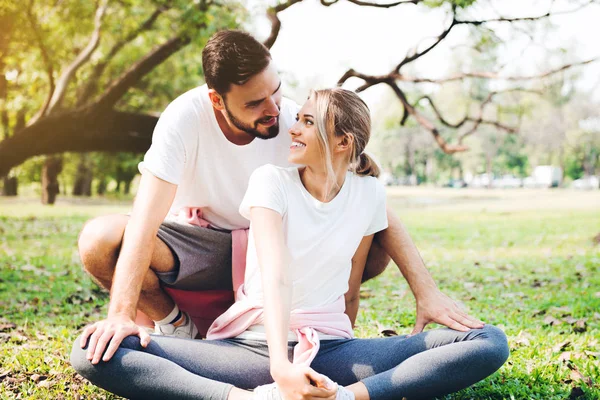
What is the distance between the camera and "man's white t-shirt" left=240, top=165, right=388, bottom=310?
2762 millimetres

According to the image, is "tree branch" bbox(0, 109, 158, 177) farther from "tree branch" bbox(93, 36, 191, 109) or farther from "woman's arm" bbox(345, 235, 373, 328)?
"woman's arm" bbox(345, 235, 373, 328)

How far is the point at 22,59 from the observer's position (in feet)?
52.3

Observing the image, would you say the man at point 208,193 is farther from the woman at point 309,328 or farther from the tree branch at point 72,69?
the tree branch at point 72,69

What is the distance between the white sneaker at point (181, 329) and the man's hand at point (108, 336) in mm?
776

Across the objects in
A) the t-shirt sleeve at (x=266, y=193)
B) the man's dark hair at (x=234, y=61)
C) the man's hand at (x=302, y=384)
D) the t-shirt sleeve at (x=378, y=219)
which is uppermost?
the man's dark hair at (x=234, y=61)

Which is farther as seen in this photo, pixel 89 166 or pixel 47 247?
pixel 89 166

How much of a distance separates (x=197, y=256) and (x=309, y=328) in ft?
2.85

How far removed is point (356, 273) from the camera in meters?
3.18

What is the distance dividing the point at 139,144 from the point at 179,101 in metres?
8.65

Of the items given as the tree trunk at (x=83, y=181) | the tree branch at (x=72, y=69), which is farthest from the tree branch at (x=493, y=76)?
the tree trunk at (x=83, y=181)

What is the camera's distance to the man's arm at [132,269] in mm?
2480

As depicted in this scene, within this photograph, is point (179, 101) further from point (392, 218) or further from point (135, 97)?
point (135, 97)

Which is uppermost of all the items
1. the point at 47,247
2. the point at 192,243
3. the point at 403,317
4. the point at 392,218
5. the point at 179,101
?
the point at 179,101

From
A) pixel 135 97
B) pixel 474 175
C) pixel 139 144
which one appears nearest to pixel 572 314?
pixel 139 144
